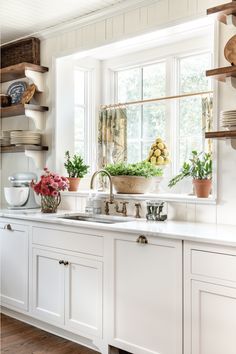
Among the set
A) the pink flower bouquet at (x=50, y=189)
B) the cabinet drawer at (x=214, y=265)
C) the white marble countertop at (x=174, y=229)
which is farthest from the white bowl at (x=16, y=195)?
the cabinet drawer at (x=214, y=265)

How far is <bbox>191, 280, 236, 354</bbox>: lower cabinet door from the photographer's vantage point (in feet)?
6.74

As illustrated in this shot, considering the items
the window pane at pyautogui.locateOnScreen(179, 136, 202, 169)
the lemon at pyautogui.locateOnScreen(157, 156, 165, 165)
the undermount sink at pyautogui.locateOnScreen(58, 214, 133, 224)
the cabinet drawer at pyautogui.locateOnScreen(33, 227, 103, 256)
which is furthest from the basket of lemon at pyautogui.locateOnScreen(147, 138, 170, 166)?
the cabinet drawer at pyautogui.locateOnScreen(33, 227, 103, 256)

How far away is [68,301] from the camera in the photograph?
2.87m

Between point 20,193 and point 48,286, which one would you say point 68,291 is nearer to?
point 48,286

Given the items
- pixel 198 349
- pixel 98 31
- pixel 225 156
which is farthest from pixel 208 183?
pixel 98 31

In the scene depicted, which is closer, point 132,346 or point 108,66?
point 132,346

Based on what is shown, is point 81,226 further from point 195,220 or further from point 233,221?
point 233,221

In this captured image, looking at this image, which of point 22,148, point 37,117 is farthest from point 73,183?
point 37,117

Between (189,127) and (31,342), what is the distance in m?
1.99

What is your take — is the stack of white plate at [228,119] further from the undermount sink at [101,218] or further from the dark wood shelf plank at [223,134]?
the undermount sink at [101,218]

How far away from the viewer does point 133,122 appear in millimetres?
3822

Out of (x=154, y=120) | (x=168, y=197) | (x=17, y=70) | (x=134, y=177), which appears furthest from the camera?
(x=17, y=70)

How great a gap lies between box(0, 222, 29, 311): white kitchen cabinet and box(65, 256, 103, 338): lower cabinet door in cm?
51

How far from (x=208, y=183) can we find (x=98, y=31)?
1.59 m
